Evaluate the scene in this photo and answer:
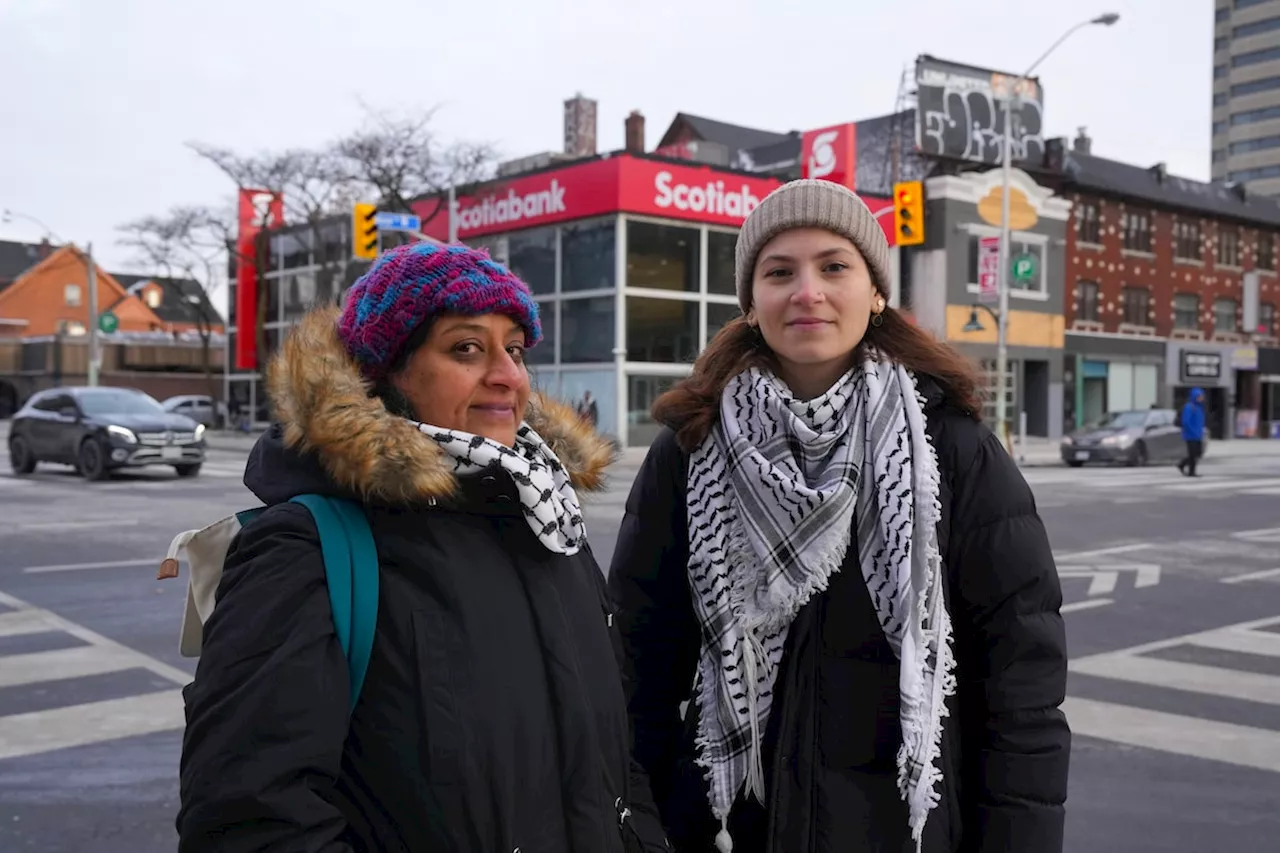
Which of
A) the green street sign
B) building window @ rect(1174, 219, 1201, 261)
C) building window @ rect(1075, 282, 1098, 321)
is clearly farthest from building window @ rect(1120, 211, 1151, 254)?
the green street sign

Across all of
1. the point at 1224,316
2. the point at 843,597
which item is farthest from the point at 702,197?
the point at 843,597

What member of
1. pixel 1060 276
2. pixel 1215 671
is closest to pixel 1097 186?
pixel 1060 276

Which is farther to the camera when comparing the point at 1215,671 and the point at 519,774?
the point at 1215,671

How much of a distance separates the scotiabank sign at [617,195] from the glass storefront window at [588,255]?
536 mm

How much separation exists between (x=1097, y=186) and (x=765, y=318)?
4302 centimetres

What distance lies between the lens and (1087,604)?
8773 millimetres

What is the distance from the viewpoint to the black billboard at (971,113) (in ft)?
125

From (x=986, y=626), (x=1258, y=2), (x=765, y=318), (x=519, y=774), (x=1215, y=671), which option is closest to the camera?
(x=519, y=774)

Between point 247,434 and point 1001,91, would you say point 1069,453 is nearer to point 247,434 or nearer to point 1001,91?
point 1001,91

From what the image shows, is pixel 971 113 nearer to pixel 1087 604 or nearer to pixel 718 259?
pixel 718 259

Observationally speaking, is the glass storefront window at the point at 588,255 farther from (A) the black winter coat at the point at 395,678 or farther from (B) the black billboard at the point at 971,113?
(A) the black winter coat at the point at 395,678

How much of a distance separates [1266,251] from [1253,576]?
45.1 m

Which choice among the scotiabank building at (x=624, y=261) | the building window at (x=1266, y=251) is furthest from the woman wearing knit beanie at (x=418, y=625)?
the building window at (x=1266, y=251)

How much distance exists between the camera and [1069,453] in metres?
26.6
